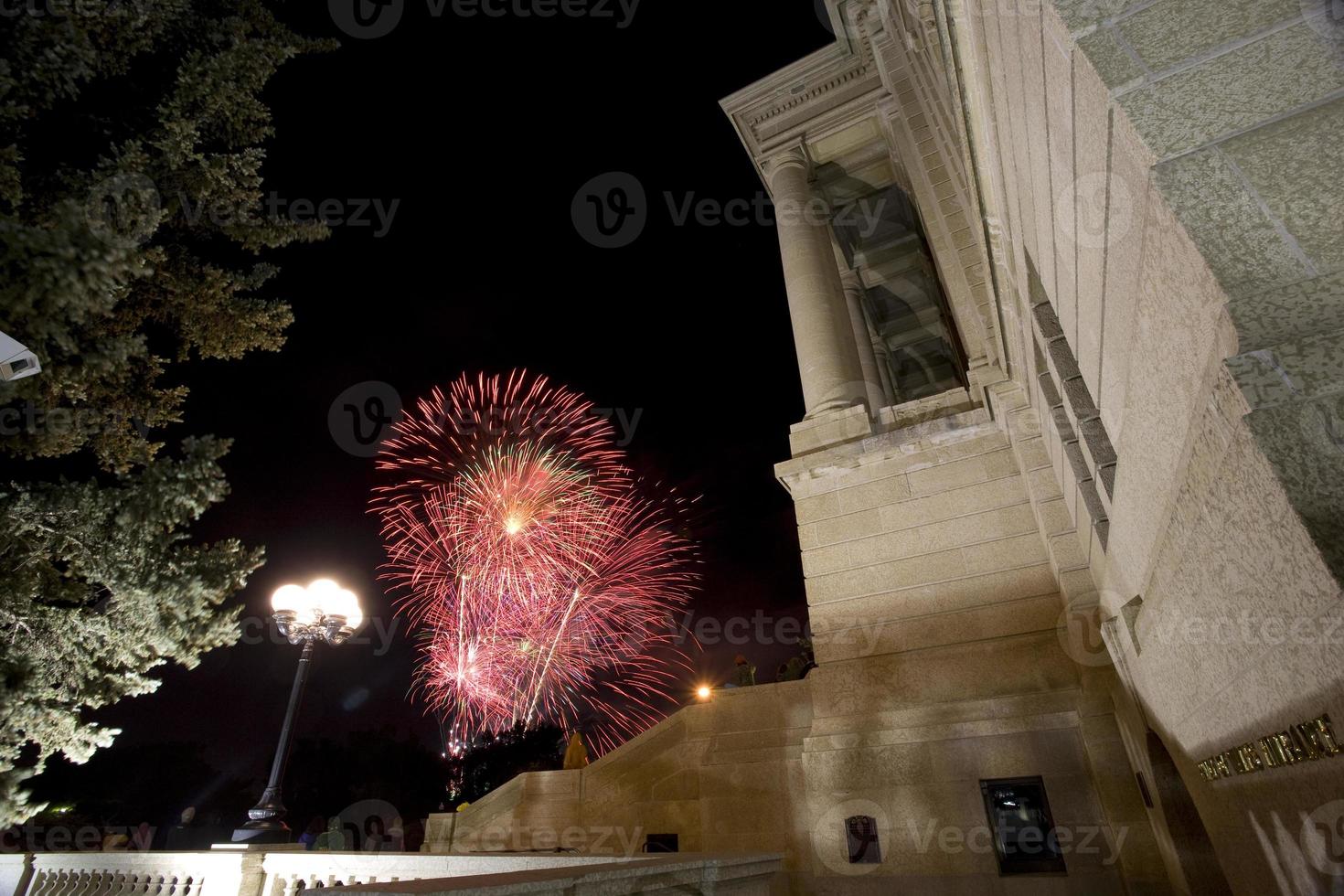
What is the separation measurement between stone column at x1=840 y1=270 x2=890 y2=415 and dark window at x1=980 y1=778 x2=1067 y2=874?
772cm

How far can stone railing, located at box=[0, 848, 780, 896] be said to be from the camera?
6.62 meters

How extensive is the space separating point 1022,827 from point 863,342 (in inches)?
526

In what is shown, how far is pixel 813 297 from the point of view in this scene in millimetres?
16375

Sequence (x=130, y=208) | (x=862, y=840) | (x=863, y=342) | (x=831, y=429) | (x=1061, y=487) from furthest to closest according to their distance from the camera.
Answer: (x=863, y=342) → (x=831, y=429) → (x=862, y=840) → (x=1061, y=487) → (x=130, y=208)

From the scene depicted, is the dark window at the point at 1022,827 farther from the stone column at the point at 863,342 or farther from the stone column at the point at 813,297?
the stone column at the point at 813,297

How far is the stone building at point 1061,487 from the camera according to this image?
296cm

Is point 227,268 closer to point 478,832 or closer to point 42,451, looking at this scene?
point 42,451

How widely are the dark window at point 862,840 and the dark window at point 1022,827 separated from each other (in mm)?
1843

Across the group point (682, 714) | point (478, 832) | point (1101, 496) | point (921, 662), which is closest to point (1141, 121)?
point (1101, 496)

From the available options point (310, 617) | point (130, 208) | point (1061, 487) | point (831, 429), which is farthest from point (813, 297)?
point (130, 208)

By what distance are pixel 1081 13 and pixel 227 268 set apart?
12.2 metres

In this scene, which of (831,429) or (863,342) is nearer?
(831,429)

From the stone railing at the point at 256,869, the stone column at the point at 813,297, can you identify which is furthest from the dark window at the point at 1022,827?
the stone column at the point at 813,297

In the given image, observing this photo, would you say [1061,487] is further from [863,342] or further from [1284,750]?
[863,342]
